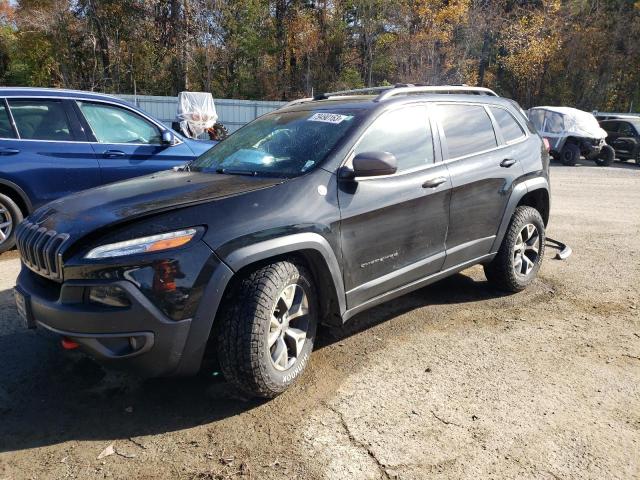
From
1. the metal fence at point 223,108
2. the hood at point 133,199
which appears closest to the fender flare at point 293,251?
the hood at point 133,199

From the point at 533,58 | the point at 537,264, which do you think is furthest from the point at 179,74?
the point at 537,264

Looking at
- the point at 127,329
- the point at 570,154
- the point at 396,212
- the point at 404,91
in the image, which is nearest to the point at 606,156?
the point at 570,154

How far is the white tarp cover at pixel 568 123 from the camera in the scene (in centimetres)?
1786

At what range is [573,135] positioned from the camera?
58.5ft

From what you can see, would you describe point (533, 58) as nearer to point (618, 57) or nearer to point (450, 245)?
point (618, 57)

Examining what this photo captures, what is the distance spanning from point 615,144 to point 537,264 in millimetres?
17240

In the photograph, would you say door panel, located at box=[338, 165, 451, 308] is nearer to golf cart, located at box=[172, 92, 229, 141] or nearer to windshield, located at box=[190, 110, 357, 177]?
windshield, located at box=[190, 110, 357, 177]

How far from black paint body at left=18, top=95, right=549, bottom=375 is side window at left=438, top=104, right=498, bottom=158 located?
9cm

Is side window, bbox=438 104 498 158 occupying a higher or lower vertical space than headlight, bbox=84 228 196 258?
higher

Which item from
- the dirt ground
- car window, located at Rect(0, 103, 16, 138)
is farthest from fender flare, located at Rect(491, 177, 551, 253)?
car window, located at Rect(0, 103, 16, 138)

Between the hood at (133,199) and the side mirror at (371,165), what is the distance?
0.46 metres

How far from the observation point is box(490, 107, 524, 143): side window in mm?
4762

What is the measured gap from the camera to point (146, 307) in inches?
102

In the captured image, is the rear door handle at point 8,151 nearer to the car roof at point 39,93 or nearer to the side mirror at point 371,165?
the car roof at point 39,93
